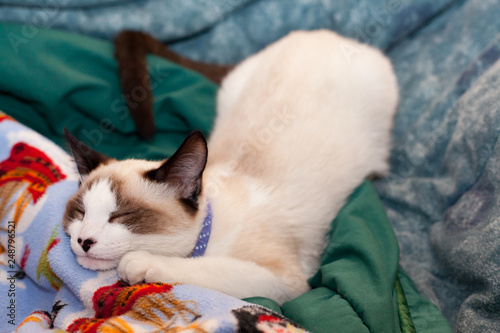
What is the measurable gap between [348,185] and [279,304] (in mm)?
594

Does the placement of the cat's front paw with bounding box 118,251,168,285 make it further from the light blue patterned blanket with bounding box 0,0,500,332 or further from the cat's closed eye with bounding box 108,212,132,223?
the light blue patterned blanket with bounding box 0,0,500,332

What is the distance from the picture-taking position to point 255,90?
1.84 metres

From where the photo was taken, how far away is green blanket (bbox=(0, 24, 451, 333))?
4.01 feet

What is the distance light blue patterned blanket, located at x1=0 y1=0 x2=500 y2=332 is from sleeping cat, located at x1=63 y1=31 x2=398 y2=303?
0.65 ft

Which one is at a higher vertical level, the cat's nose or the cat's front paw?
the cat's nose

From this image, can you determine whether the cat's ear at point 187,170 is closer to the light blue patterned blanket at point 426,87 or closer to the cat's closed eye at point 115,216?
the cat's closed eye at point 115,216

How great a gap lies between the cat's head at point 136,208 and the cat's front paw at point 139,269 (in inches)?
1.7

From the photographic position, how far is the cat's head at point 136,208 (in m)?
1.15

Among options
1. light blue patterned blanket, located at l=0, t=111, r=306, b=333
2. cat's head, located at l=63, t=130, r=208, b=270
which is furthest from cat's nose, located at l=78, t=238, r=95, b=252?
light blue patterned blanket, located at l=0, t=111, r=306, b=333

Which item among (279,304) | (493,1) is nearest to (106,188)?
(279,304)

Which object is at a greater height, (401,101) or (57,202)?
(401,101)

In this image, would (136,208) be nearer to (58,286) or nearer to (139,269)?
(139,269)

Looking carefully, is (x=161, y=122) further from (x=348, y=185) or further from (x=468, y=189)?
(x=468, y=189)

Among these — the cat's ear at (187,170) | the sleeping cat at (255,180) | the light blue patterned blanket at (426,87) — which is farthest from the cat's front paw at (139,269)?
the light blue patterned blanket at (426,87)
